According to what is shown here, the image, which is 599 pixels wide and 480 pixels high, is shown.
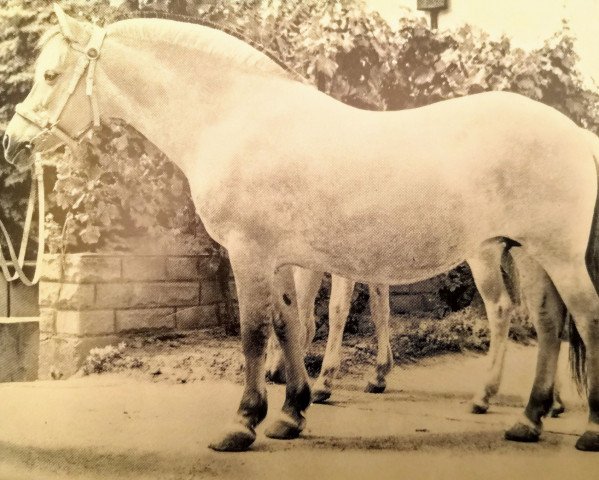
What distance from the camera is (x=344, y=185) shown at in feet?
7.34

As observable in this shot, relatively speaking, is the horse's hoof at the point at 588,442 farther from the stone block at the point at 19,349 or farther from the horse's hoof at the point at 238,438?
the stone block at the point at 19,349

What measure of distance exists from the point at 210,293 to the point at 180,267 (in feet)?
0.53

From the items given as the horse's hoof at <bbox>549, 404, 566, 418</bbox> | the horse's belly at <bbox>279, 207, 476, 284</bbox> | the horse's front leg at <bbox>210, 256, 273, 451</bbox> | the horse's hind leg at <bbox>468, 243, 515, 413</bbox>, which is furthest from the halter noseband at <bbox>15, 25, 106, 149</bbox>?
the horse's hoof at <bbox>549, 404, 566, 418</bbox>

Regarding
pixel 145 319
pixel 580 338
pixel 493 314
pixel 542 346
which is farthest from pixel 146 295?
pixel 580 338

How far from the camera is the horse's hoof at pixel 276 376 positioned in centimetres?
235

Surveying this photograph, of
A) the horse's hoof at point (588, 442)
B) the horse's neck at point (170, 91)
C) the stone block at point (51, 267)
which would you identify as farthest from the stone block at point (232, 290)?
the horse's hoof at point (588, 442)

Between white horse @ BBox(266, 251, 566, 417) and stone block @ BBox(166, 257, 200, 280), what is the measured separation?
16.1 inches

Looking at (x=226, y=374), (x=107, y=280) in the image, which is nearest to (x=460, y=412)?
(x=226, y=374)

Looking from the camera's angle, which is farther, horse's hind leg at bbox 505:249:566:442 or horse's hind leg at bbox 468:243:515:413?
→ horse's hind leg at bbox 468:243:515:413

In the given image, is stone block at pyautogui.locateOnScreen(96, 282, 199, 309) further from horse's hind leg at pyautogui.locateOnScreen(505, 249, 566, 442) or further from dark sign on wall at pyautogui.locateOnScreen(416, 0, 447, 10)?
dark sign on wall at pyautogui.locateOnScreen(416, 0, 447, 10)

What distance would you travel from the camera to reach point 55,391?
2.49 metres

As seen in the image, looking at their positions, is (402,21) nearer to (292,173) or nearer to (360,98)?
(360,98)

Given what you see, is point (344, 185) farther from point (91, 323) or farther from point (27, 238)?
point (27, 238)

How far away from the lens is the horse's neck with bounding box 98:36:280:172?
231 centimetres
